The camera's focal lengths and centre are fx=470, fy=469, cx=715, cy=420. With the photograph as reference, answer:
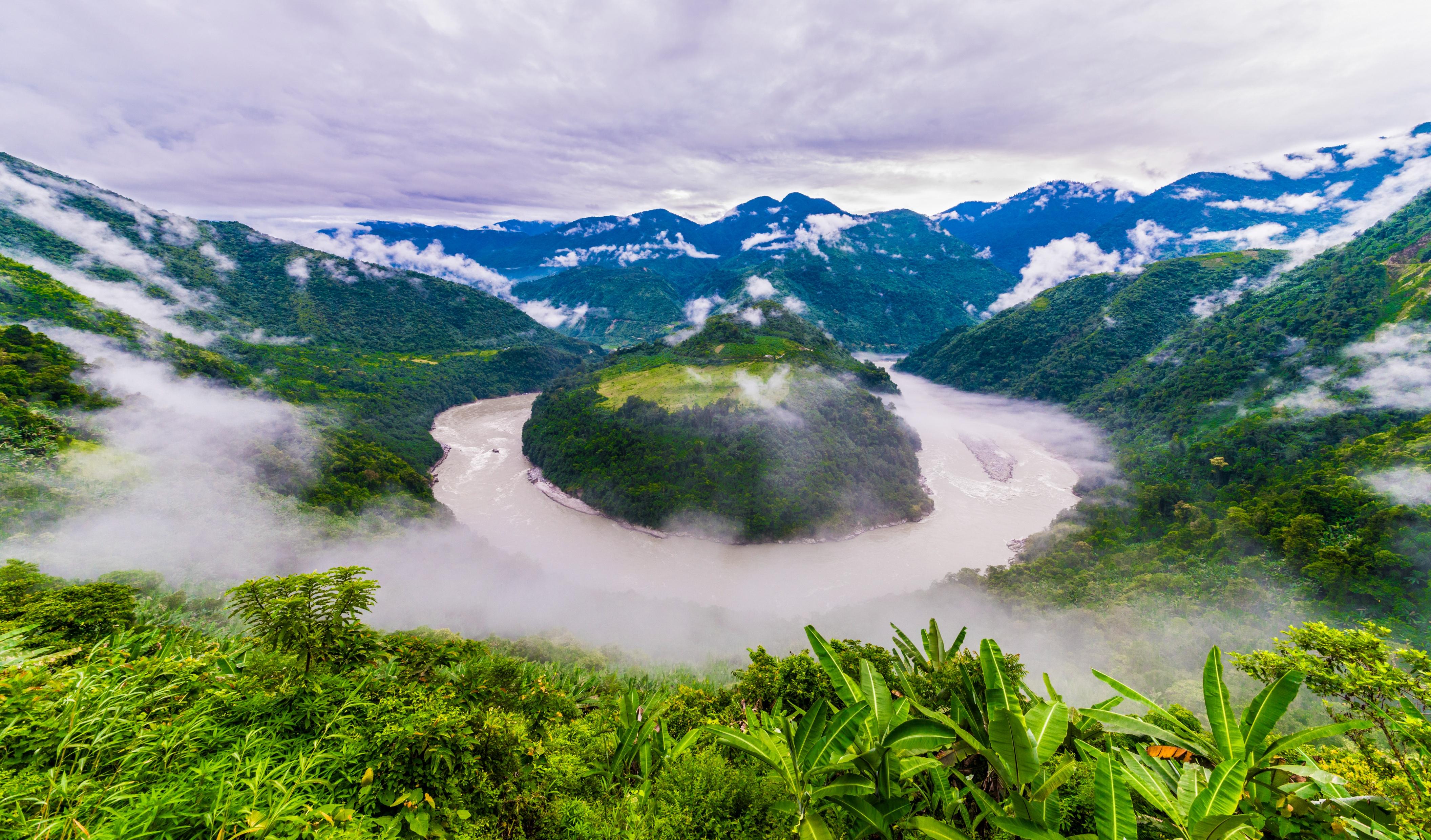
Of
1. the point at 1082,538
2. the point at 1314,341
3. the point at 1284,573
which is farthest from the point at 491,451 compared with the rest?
the point at 1314,341

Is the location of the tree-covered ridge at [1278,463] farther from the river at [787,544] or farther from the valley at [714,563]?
the river at [787,544]

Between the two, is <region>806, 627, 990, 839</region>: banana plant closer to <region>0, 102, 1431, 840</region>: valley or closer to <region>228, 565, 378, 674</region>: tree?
<region>0, 102, 1431, 840</region>: valley

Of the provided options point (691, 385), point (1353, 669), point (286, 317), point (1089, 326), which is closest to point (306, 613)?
point (1353, 669)

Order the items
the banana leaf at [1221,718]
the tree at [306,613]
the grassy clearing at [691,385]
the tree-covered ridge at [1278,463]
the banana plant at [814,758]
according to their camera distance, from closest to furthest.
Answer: the banana plant at [814,758] → the banana leaf at [1221,718] → the tree at [306,613] → the tree-covered ridge at [1278,463] → the grassy clearing at [691,385]

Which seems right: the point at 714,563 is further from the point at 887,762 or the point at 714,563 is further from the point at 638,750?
the point at 887,762

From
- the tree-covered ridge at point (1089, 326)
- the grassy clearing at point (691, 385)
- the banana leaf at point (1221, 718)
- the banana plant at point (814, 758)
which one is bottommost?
the grassy clearing at point (691, 385)

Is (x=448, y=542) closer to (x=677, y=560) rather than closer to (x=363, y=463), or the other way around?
(x=363, y=463)

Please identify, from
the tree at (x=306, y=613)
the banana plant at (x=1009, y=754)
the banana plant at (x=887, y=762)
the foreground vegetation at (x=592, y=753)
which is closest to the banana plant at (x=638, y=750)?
the foreground vegetation at (x=592, y=753)
